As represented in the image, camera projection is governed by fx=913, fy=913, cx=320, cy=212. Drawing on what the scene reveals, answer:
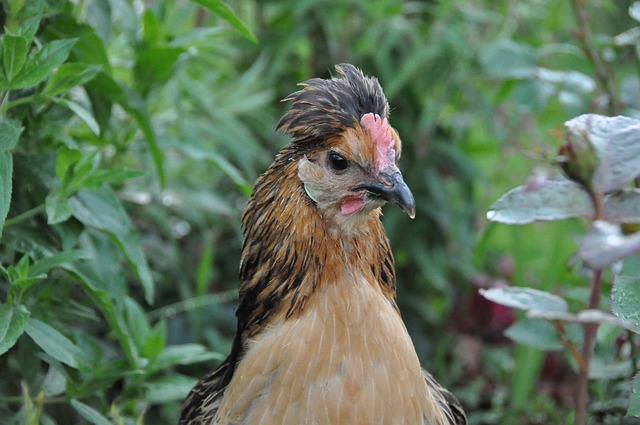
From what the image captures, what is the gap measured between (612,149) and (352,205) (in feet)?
2.04

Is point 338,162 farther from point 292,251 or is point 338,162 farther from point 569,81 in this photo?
point 569,81

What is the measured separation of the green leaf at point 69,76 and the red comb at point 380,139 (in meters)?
0.66

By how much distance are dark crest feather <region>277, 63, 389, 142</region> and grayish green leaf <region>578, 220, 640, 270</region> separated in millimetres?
781

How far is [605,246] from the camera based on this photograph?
1.30 metres

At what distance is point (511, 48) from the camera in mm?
3383

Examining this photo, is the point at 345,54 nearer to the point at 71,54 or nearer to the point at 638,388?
the point at 71,54

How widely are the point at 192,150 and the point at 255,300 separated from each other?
0.73 metres

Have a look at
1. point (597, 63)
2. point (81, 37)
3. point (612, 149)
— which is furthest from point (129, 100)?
point (597, 63)

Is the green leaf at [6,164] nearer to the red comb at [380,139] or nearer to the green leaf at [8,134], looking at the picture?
the green leaf at [8,134]

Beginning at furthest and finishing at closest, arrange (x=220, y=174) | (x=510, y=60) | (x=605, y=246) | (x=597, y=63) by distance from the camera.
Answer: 1. (x=220, y=174)
2. (x=510, y=60)
3. (x=597, y=63)
4. (x=605, y=246)

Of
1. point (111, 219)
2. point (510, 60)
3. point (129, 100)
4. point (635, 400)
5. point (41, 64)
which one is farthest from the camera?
point (510, 60)

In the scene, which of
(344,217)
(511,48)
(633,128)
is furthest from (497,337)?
(633,128)

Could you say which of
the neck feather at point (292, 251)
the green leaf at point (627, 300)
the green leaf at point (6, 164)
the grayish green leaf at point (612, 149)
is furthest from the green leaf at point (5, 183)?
the green leaf at point (627, 300)

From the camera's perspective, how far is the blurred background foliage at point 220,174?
7.47 ft
